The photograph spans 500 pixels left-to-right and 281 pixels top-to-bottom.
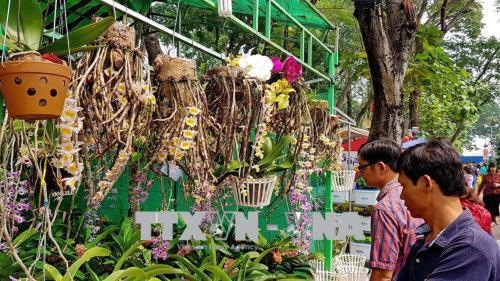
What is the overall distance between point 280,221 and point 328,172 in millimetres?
815

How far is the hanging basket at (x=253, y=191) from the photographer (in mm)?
3299

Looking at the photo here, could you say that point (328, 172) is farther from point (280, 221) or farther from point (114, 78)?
point (114, 78)

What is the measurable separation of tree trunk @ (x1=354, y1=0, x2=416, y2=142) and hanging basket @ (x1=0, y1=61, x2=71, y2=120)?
302 cm

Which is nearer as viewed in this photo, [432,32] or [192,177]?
[192,177]

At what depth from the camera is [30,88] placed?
1380 millimetres

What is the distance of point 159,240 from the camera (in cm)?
342

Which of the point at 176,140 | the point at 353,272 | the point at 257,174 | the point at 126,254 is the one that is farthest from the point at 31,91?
the point at 353,272

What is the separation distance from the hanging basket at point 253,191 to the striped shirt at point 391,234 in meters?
1.04

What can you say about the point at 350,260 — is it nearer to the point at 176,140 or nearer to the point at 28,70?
the point at 176,140

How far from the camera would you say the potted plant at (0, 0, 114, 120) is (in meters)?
1.39

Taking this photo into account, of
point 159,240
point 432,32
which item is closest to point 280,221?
point 159,240

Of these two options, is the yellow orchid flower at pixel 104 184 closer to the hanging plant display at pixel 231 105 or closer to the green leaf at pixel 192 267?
the hanging plant display at pixel 231 105

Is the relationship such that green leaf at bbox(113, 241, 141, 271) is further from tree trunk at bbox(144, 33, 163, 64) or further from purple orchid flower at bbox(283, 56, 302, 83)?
tree trunk at bbox(144, 33, 163, 64)

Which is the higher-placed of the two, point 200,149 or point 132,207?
point 200,149
